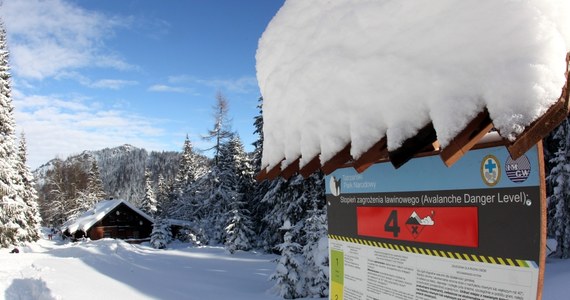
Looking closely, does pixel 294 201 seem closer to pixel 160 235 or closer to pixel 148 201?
pixel 160 235

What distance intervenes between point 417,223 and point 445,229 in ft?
0.87

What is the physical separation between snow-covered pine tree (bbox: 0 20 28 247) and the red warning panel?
80.0 feet

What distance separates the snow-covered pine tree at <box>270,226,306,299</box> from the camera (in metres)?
15.5

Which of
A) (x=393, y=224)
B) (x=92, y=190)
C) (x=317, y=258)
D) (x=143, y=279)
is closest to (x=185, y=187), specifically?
(x=92, y=190)

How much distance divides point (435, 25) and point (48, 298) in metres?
11.9

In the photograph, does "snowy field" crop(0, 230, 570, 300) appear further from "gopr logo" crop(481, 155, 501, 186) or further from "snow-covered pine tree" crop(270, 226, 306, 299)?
"gopr logo" crop(481, 155, 501, 186)

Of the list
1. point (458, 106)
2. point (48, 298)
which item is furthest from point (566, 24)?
point (48, 298)

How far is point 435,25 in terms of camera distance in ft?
7.59

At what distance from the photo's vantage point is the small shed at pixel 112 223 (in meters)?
42.7

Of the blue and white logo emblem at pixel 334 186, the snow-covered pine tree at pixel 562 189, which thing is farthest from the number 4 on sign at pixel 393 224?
the snow-covered pine tree at pixel 562 189

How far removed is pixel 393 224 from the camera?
301 centimetres

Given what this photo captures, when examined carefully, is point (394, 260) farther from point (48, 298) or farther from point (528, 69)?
point (48, 298)

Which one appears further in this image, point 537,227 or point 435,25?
point 435,25

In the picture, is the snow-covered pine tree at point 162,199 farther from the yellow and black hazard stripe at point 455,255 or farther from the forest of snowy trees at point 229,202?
the yellow and black hazard stripe at point 455,255
